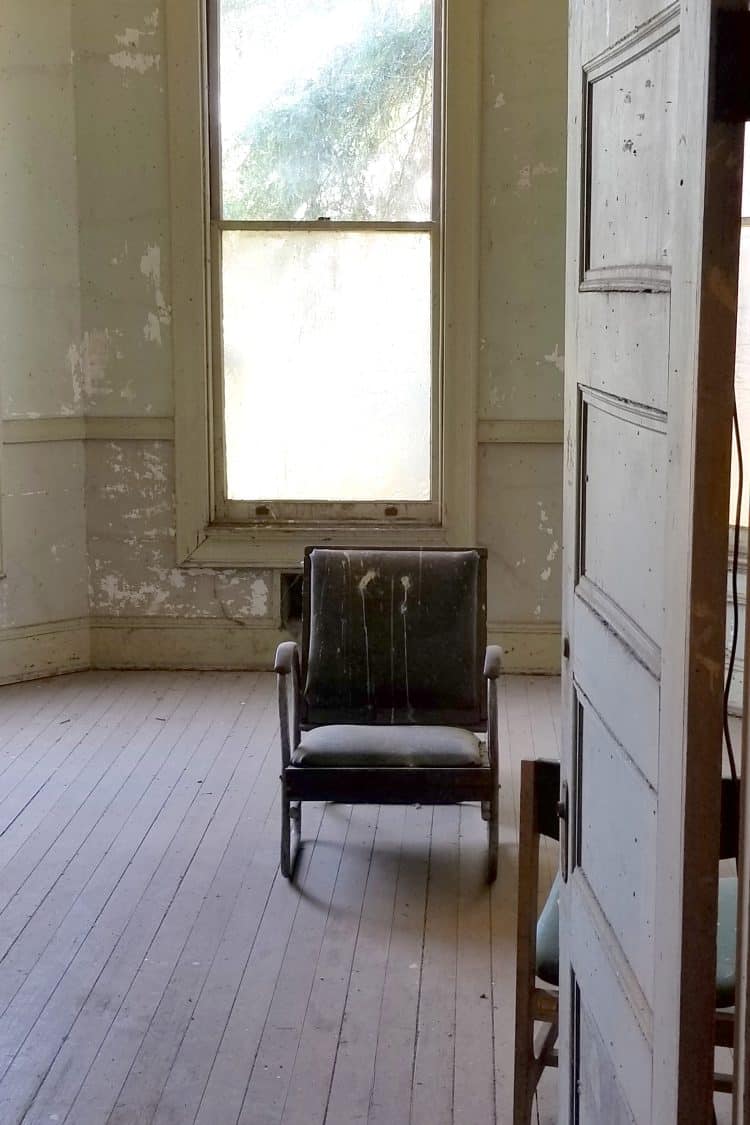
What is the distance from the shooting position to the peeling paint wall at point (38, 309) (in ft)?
18.5

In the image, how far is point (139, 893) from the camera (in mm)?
3764

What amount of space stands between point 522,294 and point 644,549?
14.9 ft

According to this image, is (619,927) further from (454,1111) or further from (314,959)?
(314,959)

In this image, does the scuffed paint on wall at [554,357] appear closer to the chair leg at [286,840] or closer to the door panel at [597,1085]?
the chair leg at [286,840]

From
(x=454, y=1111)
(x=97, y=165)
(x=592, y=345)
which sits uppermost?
(x=97, y=165)

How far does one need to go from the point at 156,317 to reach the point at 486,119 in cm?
168

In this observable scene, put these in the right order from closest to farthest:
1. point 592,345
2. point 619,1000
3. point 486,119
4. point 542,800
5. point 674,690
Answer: point 674,690
point 619,1000
point 592,345
point 542,800
point 486,119

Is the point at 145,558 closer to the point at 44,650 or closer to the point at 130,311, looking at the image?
the point at 44,650

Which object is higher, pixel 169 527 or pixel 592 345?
pixel 592 345

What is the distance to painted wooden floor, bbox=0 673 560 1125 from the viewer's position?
2799mm

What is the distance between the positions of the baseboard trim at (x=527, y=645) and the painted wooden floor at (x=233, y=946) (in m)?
0.82

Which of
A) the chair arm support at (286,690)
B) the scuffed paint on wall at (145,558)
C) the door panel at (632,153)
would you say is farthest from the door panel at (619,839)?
the scuffed paint on wall at (145,558)

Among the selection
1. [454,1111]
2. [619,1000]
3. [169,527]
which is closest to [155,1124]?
[454,1111]

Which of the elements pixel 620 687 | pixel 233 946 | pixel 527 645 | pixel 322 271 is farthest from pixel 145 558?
pixel 620 687
